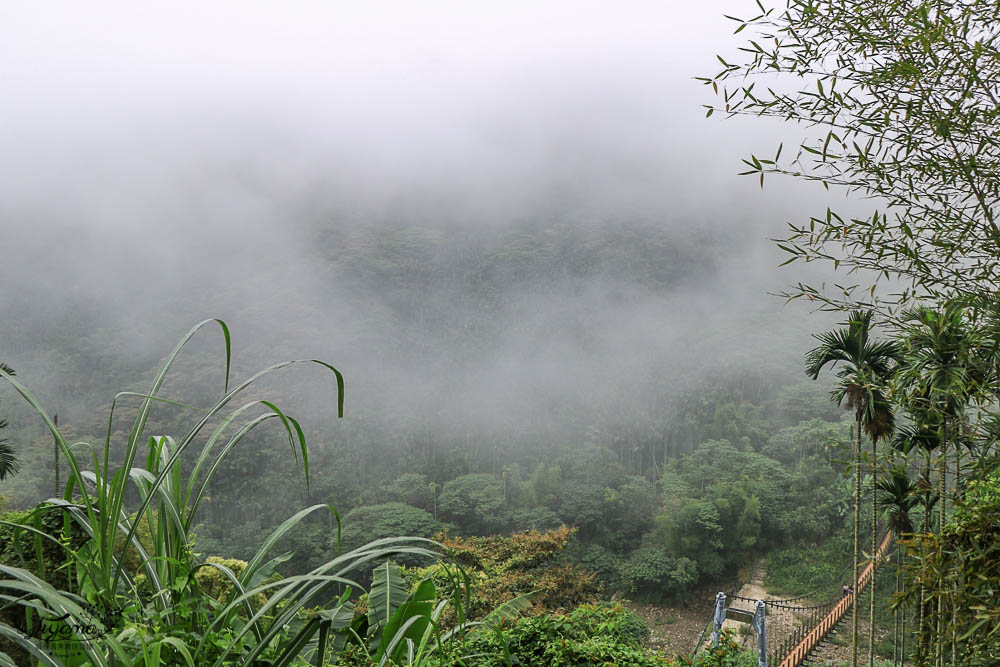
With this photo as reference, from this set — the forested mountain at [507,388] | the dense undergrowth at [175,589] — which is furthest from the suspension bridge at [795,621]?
the dense undergrowth at [175,589]

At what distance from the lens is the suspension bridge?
6086 mm

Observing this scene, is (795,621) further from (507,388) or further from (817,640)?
(507,388)

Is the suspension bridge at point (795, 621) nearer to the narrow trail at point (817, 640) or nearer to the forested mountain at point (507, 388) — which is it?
the narrow trail at point (817, 640)

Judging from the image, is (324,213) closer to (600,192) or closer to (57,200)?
(57,200)

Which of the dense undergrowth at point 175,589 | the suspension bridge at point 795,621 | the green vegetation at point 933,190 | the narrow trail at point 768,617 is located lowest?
the narrow trail at point 768,617

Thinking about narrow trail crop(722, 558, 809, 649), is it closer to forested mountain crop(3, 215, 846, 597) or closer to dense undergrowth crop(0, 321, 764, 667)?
forested mountain crop(3, 215, 846, 597)

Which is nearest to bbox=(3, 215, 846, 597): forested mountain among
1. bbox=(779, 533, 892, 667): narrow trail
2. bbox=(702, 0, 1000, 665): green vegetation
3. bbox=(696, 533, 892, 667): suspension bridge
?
bbox=(696, 533, 892, 667): suspension bridge

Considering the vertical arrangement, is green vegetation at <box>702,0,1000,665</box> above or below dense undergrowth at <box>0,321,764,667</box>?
above

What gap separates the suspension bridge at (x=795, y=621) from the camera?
20.0 feet

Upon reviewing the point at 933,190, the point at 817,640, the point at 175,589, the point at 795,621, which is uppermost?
the point at 933,190

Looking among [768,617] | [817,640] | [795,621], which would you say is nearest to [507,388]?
[768,617]

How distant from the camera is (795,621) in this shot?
33.1ft

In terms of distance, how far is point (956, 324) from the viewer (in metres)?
1.35

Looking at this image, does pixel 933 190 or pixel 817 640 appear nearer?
pixel 933 190
